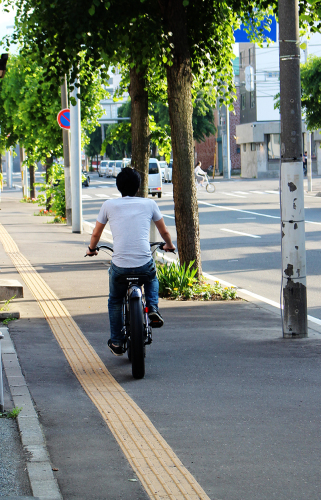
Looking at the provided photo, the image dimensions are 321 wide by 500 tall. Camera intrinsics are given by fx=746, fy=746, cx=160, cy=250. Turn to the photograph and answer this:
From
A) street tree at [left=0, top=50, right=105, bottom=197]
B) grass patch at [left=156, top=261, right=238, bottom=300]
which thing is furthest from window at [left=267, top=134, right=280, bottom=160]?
grass patch at [left=156, top=261, right=238, bottom=300]

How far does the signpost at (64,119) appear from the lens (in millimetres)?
21266

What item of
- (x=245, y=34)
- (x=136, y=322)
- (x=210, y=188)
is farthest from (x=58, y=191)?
(x=136, y=322)

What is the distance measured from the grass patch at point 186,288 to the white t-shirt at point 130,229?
4.14 m

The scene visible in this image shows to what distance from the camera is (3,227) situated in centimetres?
2277

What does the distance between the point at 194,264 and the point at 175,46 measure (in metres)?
3.07

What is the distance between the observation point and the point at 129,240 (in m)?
6.18

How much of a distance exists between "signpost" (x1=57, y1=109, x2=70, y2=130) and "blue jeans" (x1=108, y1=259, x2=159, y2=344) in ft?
51.0

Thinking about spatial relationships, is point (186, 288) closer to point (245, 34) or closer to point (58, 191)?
point (58, 191)

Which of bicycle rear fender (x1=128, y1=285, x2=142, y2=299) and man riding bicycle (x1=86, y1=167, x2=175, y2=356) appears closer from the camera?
bicycle rear fender (x1=128, y1=285, x2=142, y2=299)

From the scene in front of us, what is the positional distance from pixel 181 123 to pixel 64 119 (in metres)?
11.5

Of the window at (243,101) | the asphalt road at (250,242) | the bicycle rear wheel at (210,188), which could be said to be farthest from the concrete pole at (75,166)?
the window at (243,101)

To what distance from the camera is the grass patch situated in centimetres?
1032

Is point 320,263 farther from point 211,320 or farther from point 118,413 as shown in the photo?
point 118,413

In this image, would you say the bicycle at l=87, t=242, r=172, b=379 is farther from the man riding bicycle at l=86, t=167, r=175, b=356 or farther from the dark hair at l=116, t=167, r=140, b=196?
the dark hair at l=116, t=167, r=140, b=196
